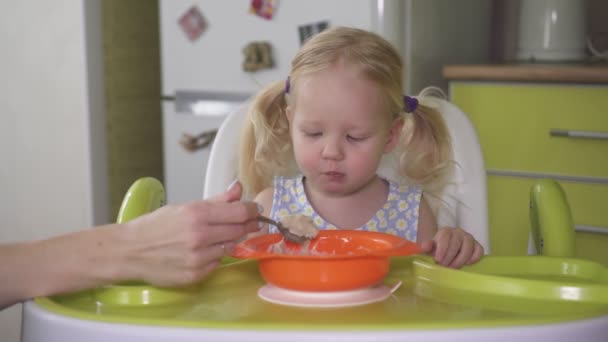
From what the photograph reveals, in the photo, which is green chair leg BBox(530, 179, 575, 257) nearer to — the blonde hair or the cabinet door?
the blonde hair

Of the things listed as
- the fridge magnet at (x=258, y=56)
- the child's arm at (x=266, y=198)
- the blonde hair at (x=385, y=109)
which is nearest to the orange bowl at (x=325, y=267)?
the blonde hair at (x=385, y=109)

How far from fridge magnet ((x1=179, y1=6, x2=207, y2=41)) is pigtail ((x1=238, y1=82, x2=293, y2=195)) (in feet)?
3.16

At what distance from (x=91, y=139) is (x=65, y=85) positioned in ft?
0.55

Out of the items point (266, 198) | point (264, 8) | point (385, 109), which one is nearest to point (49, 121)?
point (264, 8)


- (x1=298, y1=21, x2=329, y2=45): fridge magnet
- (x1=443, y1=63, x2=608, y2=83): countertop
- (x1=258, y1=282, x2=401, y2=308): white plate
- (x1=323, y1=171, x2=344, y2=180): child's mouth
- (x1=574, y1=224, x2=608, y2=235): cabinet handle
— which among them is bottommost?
(x1=574, y1=224, x2=608, y2=235): cabinet handle

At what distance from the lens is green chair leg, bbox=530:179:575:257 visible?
116 centimetres

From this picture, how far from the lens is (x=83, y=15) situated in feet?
8.07

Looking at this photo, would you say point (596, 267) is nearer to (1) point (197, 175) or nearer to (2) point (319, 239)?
(2) point (319, 239)

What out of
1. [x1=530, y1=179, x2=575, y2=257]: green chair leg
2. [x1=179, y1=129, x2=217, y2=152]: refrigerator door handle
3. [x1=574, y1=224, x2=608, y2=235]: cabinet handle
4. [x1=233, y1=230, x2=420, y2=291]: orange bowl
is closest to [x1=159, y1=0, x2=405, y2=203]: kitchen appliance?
[x1=179, y1=129, x2=217, y2=152]: refrigerator door handle

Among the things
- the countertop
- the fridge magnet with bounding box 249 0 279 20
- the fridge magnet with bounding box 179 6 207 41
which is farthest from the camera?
the fridge magnet with bounding box 179 6 207 41

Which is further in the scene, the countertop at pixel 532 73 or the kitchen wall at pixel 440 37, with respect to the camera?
the kitchen wall at pixel 440 37

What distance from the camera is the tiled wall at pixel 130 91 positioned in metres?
2.57

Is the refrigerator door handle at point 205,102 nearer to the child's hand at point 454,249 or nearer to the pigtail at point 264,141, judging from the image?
the pigtail at point 264,141

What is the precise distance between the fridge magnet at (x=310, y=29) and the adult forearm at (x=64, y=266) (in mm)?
1387
